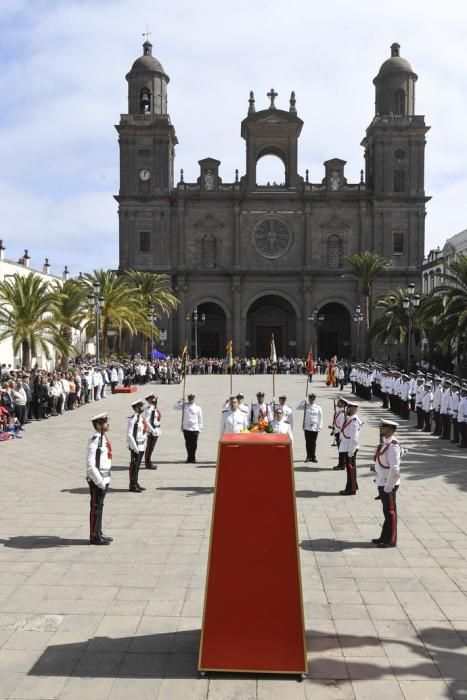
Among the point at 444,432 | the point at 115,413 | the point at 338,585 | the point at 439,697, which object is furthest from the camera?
Result: the point at 115,413

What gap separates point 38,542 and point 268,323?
177 ft

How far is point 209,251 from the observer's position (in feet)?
197

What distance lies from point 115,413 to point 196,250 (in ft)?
118

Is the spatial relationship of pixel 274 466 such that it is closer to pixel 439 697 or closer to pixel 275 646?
pixel 275 646

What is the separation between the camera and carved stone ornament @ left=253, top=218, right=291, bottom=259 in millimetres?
59812

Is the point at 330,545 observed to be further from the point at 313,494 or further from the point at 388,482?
the point at 313,494

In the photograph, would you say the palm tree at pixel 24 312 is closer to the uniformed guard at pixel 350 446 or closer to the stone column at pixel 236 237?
the uniformed guard at pixel 350 446

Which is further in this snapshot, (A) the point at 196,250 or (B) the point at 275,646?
(A) the point at 196,250

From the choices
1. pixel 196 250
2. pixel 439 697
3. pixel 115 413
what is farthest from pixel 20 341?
pixel 196 250

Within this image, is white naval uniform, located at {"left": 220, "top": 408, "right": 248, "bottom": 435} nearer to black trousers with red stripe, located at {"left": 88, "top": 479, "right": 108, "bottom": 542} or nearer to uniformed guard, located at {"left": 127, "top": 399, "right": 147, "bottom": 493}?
uniformed guard, located at {"left": 127, "top": 399, "right": 147, "bottom": 493}

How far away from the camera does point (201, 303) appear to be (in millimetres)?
60625

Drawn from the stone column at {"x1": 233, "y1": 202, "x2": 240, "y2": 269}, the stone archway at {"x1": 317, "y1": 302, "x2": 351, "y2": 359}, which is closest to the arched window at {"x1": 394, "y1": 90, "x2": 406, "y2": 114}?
the stone column at {"x1": 233, "y1": 202, "x2": 240, "y2": 269}

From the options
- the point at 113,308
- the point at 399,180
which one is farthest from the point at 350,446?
the point at 399,180

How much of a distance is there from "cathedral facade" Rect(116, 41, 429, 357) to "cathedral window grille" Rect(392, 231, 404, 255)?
103 millimetres
